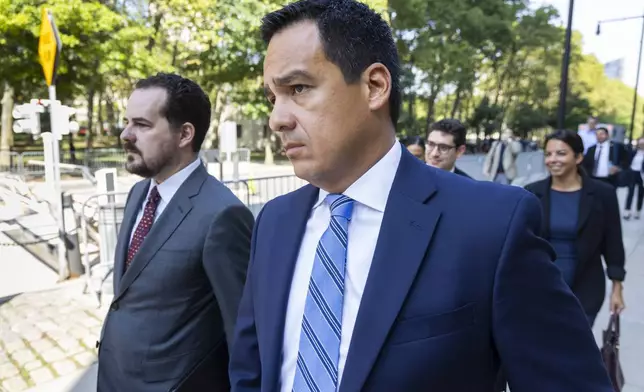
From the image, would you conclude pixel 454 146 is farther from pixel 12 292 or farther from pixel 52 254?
pixel 52 254

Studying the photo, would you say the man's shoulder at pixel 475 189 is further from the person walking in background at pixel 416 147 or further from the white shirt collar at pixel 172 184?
the person walking in background at pixel 416 147

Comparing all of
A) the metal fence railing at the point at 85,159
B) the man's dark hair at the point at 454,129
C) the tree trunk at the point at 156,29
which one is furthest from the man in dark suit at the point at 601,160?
the tree trunk at the point at 156,29

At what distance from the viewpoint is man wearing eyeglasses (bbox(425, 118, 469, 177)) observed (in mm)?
4379

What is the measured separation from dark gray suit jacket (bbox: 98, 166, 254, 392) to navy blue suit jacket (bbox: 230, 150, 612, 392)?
3.69 ft

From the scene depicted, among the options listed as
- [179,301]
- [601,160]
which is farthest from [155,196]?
[601,160]

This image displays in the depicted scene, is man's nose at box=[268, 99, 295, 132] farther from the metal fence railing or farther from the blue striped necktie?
the metal fence railing

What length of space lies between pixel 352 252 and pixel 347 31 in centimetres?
57

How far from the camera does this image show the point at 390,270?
1165mm

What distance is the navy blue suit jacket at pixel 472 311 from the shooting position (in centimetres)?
111

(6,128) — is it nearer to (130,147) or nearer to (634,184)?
(130,147)

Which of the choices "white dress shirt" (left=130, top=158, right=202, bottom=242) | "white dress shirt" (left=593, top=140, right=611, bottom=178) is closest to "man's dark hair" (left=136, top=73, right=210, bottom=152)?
"white dress shirt" (left=130, top=158, right=202, bottom=242)

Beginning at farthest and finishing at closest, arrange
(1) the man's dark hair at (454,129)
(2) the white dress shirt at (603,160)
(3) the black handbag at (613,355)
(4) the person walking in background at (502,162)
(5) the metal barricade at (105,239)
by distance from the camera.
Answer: (4) the person walking in background at (502,162) < (2) the white dress shirt at (603,160) < (5) the metal barricade at (105,239) < (1) the man's dark hair at (454,129) < (3) the black handbag at (613,355)

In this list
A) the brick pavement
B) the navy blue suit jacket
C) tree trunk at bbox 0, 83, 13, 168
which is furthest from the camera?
tree trunk at bbox 0, 83, 13, 168

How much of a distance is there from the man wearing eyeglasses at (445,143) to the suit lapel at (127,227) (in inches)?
102
